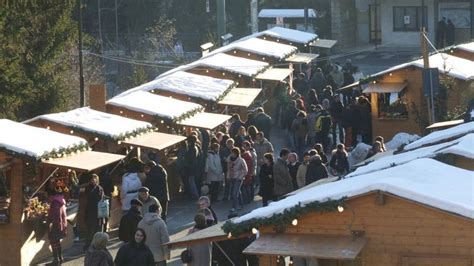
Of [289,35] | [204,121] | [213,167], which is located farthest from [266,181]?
[289,35]

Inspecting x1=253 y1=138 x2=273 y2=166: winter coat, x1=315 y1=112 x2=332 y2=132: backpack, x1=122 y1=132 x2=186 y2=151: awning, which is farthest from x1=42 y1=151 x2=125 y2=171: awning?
x1=315 y1=112 x2=332 y2=132: backpack

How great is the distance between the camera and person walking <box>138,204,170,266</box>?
1805 cm

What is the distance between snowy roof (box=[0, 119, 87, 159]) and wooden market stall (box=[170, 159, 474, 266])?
5.73 m

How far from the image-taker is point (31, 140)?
2089 cm

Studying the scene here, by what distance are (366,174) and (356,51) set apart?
42895 mm

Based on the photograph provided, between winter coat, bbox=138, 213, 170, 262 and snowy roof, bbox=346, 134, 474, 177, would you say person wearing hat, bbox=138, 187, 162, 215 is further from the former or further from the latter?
snowy roof, bbox=346, 134, 474, 177

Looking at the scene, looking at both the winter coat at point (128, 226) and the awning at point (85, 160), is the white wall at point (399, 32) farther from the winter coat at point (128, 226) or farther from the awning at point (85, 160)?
the winter coat at point (128, 226)

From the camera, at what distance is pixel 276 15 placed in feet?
198

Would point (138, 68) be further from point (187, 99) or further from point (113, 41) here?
point (187, 99)

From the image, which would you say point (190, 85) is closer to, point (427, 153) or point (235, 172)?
point (235, 172)

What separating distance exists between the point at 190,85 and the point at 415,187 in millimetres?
16788

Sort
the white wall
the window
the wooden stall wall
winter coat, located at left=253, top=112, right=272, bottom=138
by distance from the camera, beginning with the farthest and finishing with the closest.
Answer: the window
the white wall
winter coat, located at left=253, top=112, right=272, bottom=138
the wooden stall wall

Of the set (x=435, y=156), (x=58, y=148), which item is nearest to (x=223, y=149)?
(x=58, y=148)

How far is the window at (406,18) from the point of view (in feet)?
194
